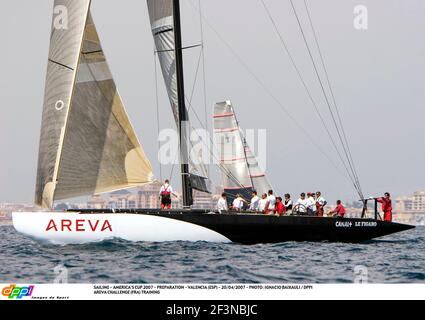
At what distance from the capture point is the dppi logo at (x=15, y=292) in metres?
6.74

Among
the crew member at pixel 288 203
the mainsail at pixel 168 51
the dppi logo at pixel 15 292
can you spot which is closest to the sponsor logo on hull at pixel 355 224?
the crew member at pixel 288 203

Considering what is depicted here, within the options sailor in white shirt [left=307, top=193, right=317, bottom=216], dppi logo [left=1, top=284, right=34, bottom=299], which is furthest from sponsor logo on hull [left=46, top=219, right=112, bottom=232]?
dppi logo [left=1, top=284, right=34, bottom=299]

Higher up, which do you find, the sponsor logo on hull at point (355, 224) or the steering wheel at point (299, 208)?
the steering wheel at point (299, 208)

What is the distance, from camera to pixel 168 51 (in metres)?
21.3

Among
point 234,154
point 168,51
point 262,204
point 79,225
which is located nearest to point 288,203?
point 262,204

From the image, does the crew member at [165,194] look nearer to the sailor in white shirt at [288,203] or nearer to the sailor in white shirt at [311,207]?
the sailor in white shirt at [288,203]

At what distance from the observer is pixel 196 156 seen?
2127 cm

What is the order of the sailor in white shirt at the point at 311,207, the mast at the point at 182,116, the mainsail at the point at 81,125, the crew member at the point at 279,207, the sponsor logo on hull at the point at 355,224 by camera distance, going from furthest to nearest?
the sailor in white shirt at the point at 311,207 → the mast at the point at 182,116 → the sponsor logo on hull at the point at 355,224 → the crew member at the point at 279,207 → the mainsail at the point at 81,125

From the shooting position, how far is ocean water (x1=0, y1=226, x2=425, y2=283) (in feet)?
40.8

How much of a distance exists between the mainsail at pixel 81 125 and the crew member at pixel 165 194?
0.55m

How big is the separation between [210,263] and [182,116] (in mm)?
7393

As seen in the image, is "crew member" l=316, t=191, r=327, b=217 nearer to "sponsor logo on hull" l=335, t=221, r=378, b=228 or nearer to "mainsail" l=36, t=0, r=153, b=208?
"sponsor logo on hull" l=335, t=221, r=378, b=228
